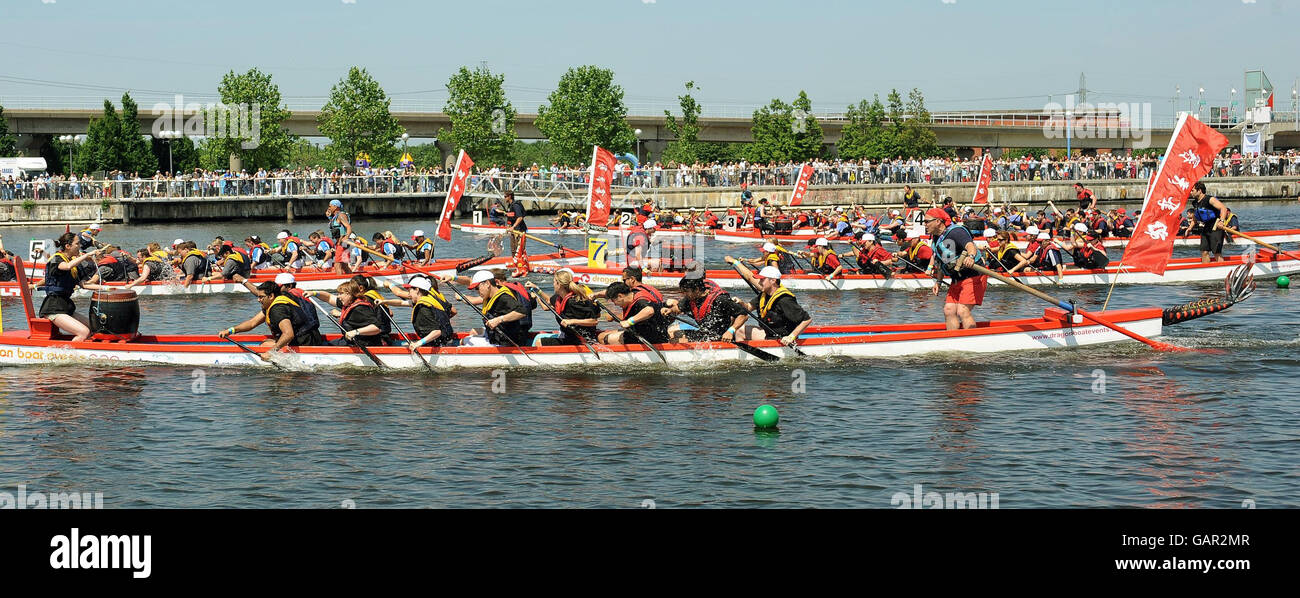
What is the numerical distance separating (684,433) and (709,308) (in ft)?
12.0

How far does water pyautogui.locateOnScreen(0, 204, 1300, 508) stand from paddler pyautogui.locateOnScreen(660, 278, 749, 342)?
0.67 metres

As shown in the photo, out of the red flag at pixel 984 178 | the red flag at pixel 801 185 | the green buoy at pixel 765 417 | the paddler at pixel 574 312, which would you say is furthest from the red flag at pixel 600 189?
the red flag at pixel 984 178

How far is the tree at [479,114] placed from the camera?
238ft

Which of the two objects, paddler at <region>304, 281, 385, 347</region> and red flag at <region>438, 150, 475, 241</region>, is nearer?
paddler at <region>304, 281, 385, 347</region>

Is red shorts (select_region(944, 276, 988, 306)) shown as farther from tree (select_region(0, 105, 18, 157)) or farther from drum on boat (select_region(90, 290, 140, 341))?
tree (select_region(0, 105, 18, 157))

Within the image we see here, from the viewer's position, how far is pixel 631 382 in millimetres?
18516

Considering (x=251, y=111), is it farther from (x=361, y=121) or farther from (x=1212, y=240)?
(x=1212, y=240)

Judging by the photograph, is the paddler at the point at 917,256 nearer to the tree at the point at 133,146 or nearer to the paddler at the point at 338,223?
the paddler at the point at 338,223

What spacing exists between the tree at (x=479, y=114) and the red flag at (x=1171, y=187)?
5699 cm

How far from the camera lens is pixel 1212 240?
96.5 feet

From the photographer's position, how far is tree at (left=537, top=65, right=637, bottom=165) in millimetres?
73438

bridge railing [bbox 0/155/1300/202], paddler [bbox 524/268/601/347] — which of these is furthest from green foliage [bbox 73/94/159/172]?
paddler [bbox 524/268/601/347]

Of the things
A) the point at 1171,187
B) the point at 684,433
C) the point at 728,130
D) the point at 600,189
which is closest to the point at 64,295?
the point at 684,433
